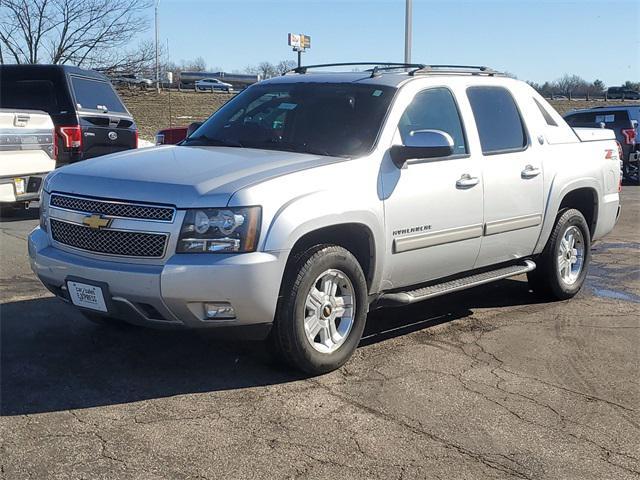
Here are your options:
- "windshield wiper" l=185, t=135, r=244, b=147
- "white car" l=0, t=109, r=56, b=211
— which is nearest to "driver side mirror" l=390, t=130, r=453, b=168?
"windshield wiper" l=185, t=135, r=244, b=147

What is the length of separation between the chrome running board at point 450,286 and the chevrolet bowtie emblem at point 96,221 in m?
1.82

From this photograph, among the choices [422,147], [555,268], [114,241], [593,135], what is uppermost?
[422,147]

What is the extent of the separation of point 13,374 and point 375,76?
124 inches

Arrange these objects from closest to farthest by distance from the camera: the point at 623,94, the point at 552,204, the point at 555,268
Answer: the point at 552,204, the point at 555,268, the point at 623,94

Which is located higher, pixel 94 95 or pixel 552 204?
pixel 94 95

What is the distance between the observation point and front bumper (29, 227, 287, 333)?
4.11 metres

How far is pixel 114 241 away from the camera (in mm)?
4332

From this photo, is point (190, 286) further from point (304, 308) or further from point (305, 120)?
point (305, 120)

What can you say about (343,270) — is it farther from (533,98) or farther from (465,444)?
(533,98)

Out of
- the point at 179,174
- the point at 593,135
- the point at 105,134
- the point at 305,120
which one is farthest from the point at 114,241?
the point at 105,134

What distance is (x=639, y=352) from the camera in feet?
17.7

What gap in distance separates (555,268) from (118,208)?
3.93 m

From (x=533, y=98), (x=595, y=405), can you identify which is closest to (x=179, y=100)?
(x=533, y=98)

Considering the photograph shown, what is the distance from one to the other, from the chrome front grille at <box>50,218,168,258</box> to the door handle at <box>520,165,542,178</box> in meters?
3.13
